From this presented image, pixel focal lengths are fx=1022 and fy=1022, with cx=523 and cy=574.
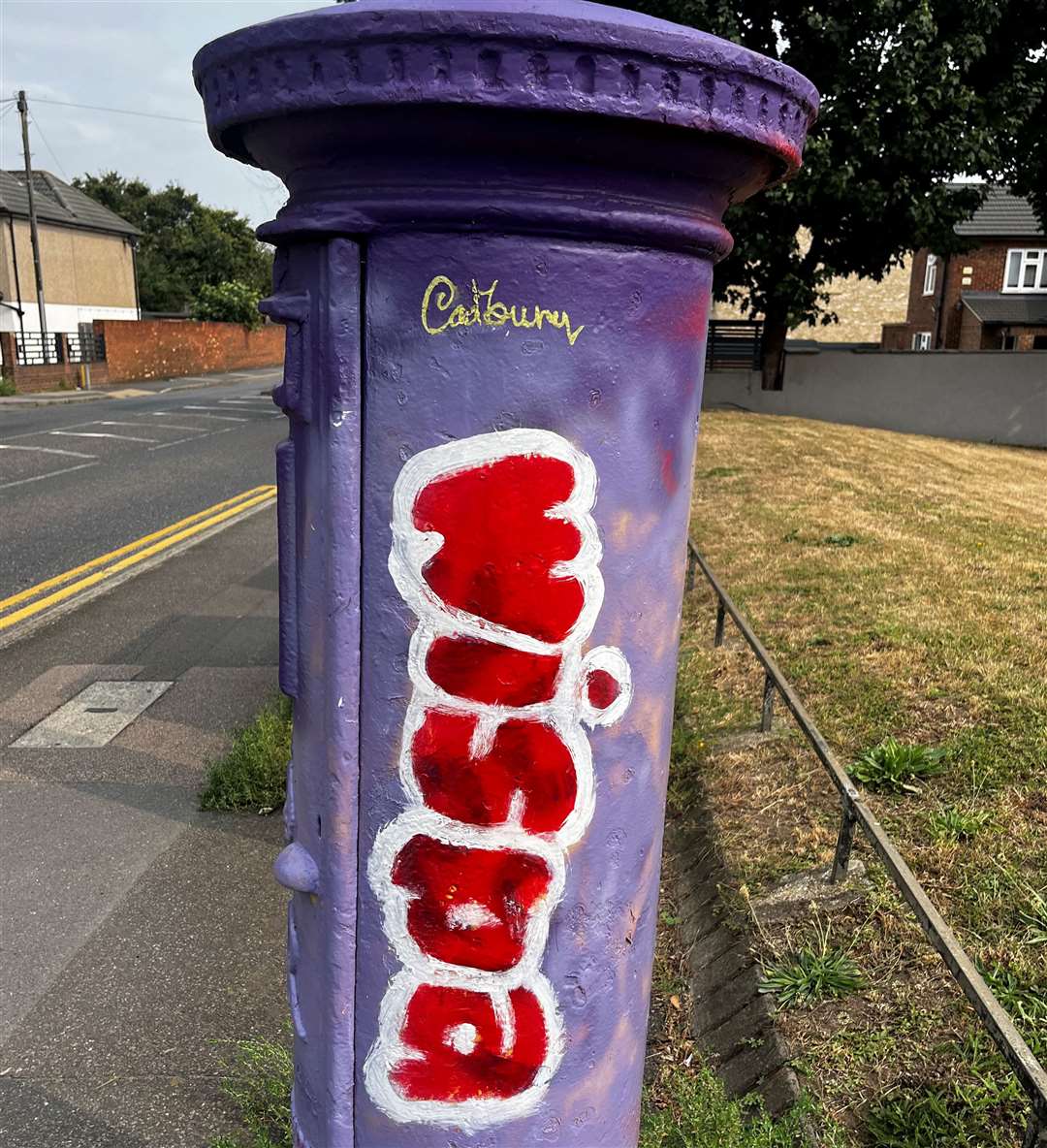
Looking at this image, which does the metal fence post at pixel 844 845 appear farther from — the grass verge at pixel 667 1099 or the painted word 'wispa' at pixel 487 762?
the painted word 'wispa' at pixel 487 762

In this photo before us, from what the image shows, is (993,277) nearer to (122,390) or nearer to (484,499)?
(122,390)

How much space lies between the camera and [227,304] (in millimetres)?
48969

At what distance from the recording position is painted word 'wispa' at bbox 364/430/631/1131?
1.47 meters

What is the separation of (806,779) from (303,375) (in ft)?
10.4

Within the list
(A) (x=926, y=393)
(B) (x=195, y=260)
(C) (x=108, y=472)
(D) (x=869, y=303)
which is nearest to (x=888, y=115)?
(A) (x=926, y=393)

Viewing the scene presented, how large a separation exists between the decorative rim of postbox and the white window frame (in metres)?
39.6

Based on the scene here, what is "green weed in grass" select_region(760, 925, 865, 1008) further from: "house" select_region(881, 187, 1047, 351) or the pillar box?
"house" select_region(881, 187, 1047, 351)

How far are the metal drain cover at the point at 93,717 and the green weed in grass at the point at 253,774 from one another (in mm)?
881

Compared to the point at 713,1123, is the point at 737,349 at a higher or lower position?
higher

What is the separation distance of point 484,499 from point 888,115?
18.2m

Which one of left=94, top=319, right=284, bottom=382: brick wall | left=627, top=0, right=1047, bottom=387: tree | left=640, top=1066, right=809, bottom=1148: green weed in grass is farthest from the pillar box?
left=94, top=319, right=284, bottom=382: brick wall

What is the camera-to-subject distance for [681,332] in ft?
5.02

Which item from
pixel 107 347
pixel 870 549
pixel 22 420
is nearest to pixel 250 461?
pixel 22 420

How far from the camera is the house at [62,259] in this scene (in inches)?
1505
